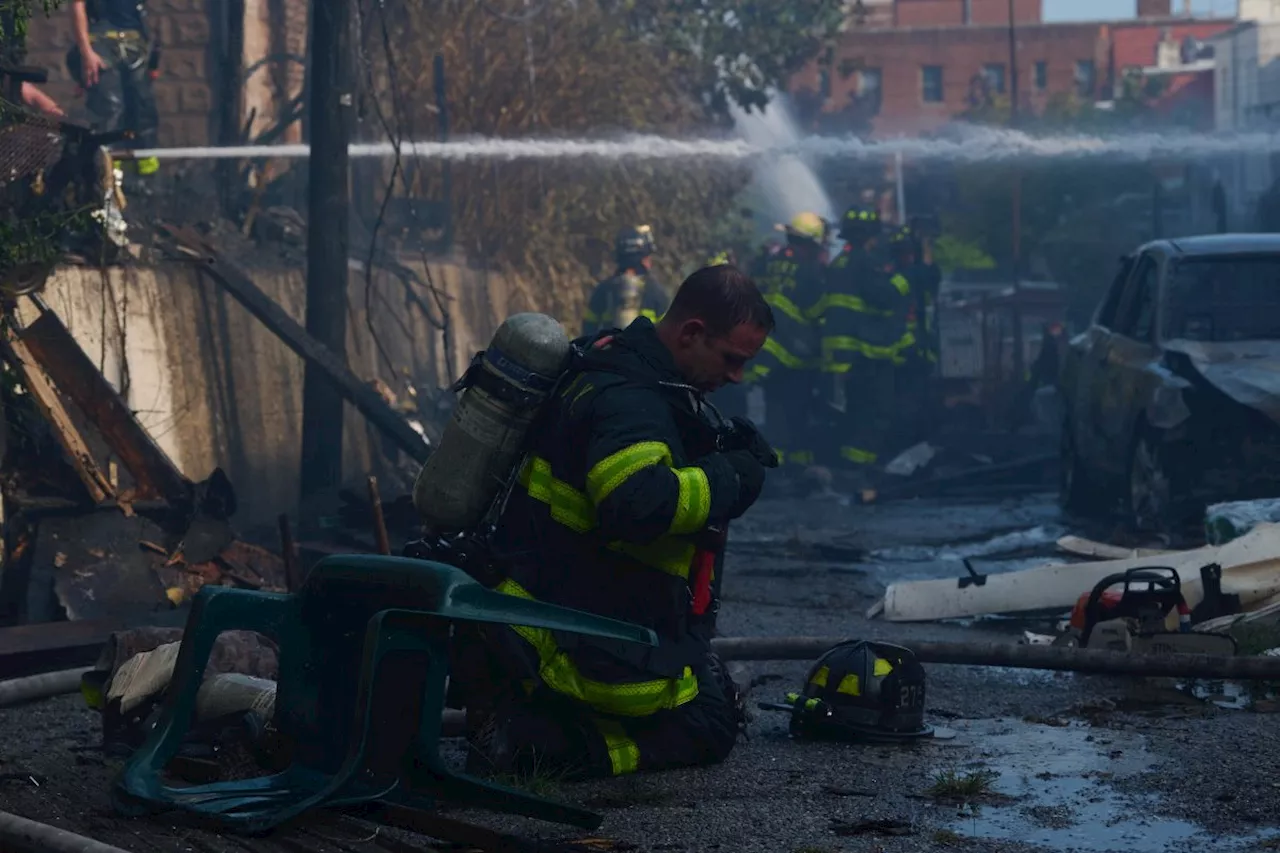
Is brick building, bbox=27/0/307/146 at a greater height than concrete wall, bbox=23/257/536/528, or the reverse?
brick building, bbox=27/0/307/146

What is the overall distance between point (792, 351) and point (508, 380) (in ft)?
35.1

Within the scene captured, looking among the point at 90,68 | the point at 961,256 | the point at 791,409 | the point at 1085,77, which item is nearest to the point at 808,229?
the point at 791,409

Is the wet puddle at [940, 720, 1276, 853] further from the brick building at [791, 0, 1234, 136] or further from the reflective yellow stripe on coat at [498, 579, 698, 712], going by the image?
the brick building at [791, 0, 1234, 136]

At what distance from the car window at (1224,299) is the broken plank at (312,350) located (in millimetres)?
4412

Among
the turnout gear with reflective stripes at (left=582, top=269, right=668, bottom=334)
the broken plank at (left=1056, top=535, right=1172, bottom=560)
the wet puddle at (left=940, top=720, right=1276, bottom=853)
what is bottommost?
the broken plank at (left=1056, top=535, right=1172, bottom=560)

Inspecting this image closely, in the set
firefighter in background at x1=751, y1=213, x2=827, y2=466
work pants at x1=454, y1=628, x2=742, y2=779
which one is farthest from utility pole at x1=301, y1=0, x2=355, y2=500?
work pants at x1=454, y1=628, x2=742, y2=779

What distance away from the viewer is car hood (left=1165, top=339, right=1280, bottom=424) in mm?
9336

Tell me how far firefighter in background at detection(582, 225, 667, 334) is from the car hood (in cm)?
519

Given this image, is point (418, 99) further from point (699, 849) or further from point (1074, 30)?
point (1074, 30)

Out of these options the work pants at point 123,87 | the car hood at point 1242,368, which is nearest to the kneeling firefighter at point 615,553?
the car hood at point 1242,368

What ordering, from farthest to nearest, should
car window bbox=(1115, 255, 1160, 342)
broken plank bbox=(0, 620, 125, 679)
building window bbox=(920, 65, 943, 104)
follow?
building window bbox=(920, 65, 943, 104)
car window bbox=(1115, 255, 1160, 342)
broken plank bbox=(0, 620, 125, 679)

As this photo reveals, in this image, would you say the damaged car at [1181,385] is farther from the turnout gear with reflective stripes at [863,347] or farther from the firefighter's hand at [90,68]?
the firefighter's hand at [90,68]

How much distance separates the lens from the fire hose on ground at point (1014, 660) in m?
5.52

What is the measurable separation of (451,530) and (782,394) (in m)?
10.8
